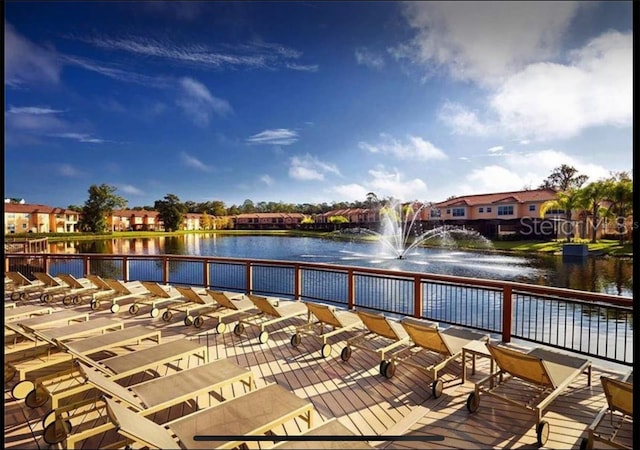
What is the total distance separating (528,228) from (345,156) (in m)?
22.6

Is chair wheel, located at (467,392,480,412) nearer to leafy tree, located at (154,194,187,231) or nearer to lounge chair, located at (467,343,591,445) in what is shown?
lounge chair, located at (467,343,591,445)

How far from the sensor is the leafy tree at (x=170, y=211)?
47.5m

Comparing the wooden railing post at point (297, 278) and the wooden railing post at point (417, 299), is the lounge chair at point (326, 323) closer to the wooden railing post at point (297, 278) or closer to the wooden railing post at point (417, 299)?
the wooden railing post at point (417, 299)

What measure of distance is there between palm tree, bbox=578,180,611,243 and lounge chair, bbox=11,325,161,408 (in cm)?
4237

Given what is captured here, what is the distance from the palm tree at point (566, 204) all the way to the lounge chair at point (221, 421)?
43820 millimetres

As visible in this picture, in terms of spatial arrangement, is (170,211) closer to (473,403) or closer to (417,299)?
(417,299)

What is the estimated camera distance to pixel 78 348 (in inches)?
167

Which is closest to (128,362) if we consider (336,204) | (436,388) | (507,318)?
(436,388)

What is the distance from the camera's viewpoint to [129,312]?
7078 mm

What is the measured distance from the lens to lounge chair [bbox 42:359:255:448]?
9.39ft

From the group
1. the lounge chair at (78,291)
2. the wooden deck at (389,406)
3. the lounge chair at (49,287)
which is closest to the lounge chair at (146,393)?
the wooden deck at (389,406)

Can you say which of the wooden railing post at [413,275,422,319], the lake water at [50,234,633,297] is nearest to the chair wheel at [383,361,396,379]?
the wooden railing post at [413,275,422,319]

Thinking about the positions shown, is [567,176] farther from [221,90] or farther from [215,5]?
[215,5]

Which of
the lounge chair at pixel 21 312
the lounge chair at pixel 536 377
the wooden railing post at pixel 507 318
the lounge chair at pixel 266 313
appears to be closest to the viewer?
the lounge chair at pixel 536 377
